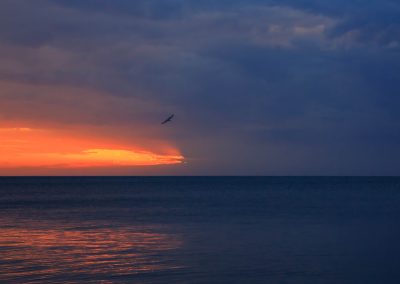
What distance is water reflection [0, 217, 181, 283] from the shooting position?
19.6 meters

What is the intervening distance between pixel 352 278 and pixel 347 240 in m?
8.90

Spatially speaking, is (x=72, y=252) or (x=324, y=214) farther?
(x=324, y=214)

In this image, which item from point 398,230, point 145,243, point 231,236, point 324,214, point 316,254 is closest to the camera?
point 316,254

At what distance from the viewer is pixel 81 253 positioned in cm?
2348

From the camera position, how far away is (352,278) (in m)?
19.1

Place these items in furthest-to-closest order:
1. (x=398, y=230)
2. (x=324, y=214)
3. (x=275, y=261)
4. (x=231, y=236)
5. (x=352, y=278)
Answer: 1. (x=324, y=214)
2. (x=398, y=230)
3. (x=231, y=236)
4. (x=275, y=261)
5. (x=352, y=278)

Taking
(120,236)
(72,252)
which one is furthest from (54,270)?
(120,236)

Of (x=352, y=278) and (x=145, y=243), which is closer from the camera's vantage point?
(x=352, y=278)

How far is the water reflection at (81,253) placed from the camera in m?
19.6

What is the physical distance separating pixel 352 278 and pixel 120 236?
1390 cm

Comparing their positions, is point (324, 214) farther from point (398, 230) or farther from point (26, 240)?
point (26, 240)

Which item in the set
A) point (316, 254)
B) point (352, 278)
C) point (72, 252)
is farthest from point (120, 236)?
point (352, 278)

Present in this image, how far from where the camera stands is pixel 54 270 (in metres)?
20.1

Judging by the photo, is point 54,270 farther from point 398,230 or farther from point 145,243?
point 398,230
